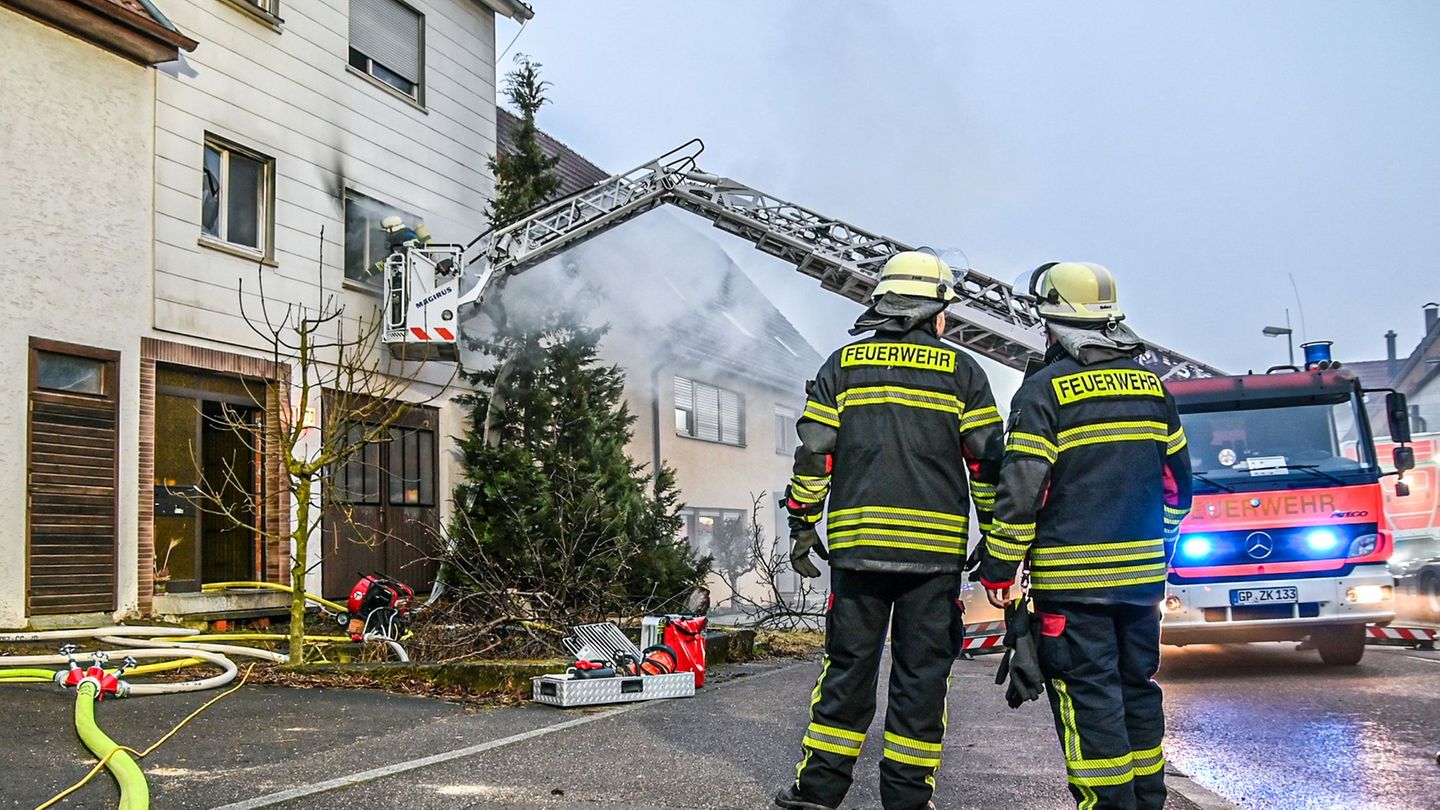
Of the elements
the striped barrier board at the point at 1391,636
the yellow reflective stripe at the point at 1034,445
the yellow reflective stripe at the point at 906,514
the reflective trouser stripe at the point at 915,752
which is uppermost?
the yellow reflective stripe at the point at 1034,445

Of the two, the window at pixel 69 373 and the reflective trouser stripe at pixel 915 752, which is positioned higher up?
the window at pixel 69 373

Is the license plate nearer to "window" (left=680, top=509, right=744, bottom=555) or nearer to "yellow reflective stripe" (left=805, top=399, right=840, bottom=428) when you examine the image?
"yellow reflective stripe" (left=805, top=399, right=840, bottom=428)

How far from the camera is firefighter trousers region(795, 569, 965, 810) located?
3.95 meters

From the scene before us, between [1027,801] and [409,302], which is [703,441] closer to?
[409,302]

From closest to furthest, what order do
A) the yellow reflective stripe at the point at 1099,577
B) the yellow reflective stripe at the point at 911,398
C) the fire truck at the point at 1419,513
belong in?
the yellow reflective stripe at the point at 1099,577 → the yellow reflective stripe at the point at 911,398 → the fire truck at the point at 1419,513

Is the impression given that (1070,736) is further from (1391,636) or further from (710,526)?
(710,526)

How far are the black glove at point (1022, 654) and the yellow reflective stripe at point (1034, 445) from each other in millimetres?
497

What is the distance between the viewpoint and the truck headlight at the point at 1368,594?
28.6 feet

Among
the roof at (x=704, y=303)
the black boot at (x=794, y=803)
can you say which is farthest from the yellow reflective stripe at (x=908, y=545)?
the roof at (x=704, y=303)

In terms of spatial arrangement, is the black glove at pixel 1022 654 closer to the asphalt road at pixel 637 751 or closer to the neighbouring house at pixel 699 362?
the asphalt road at pixel 637 751

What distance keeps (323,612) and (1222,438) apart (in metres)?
8.04

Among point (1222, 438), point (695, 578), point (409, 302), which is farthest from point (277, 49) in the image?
point (1222, 438)

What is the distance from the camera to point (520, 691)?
7.20 m

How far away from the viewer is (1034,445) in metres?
3.90
